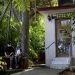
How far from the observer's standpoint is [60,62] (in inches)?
774

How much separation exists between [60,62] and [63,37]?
202 centimetres

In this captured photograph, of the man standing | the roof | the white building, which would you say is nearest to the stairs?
the white building

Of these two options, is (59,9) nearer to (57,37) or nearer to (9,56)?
(57,37)

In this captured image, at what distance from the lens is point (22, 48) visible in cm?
2098

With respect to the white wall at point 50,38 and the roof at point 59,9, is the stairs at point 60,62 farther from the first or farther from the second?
the roof at point 59,9

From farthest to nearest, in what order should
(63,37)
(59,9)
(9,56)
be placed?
(63,37) → (59,9) → (9,56)

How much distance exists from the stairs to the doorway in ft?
2.21

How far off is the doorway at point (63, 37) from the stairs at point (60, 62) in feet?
2.21

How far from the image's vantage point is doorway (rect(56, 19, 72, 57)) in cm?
2084

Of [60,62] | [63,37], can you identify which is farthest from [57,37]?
[60,62]

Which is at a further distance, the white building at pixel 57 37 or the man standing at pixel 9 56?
the white building at pixel 57 37

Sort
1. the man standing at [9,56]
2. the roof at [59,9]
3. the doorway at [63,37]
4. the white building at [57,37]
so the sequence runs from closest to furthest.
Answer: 1. the man standing at [9,56]
2. the roof at [59,9]
3. the white building at [57,37]
4. the doorway at [63,37]

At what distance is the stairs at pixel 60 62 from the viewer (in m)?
19.3

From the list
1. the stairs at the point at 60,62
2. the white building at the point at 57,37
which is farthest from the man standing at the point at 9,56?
the white building at the point at 57,37
